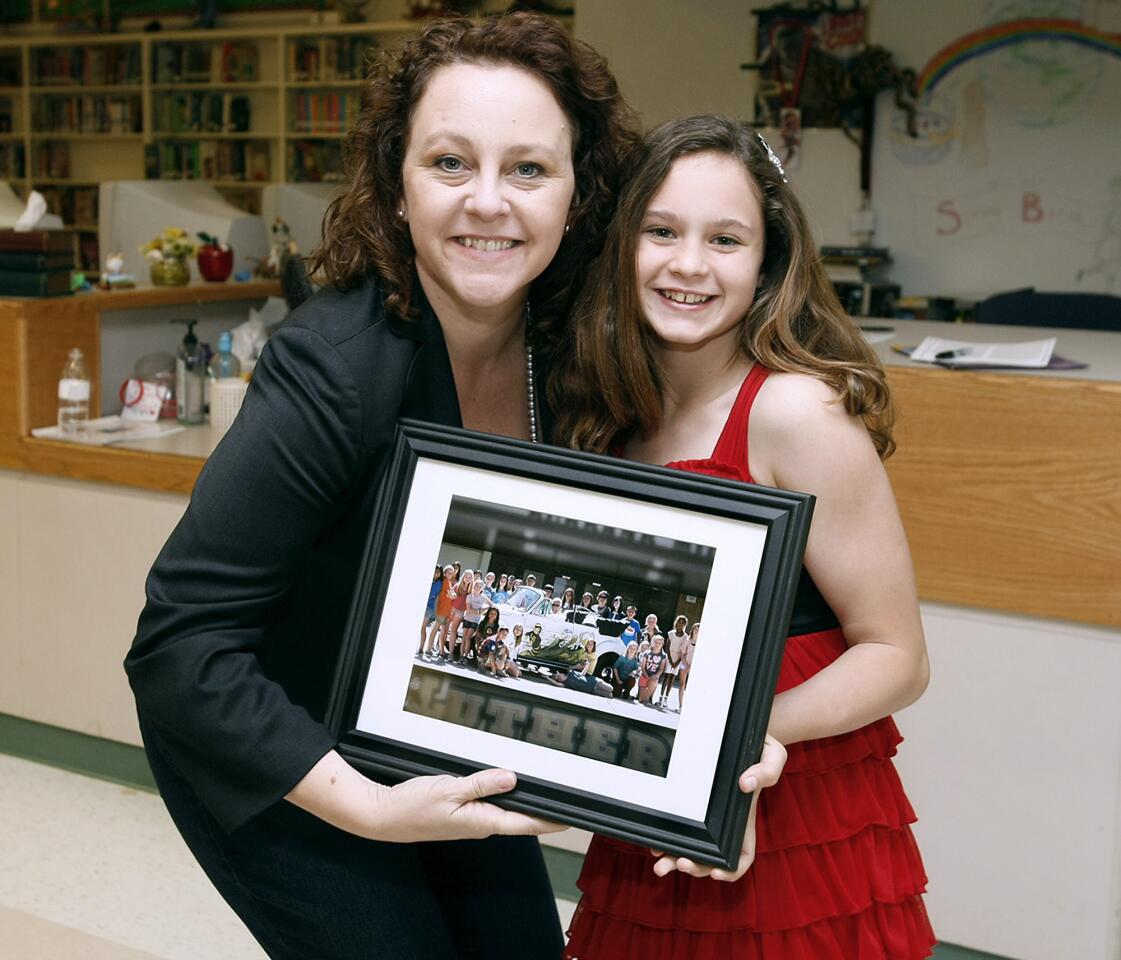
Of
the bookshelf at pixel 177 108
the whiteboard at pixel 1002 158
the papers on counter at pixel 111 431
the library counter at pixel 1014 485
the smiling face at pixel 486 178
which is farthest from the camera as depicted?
the bookshelf at pixel 177 108

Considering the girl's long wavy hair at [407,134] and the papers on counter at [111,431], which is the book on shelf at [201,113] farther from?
the girl's long wavy hair at [407,134]

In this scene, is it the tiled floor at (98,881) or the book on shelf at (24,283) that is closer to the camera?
the tiled floor at (98,881)

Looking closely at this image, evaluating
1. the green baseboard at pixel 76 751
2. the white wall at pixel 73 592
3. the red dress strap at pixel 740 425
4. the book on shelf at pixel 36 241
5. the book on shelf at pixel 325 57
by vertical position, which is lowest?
the green baseboard at pixel 76 751

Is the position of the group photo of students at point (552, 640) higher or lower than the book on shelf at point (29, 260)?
lower

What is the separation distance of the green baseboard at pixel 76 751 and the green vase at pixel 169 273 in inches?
52.0

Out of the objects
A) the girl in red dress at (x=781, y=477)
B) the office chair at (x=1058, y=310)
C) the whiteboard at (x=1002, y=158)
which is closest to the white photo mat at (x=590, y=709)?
the girl in red dress at (x=781, y=477)

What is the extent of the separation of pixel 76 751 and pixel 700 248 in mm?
2549

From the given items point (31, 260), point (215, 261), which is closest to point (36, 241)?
point (31, 260)

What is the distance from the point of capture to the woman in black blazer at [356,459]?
1.14m

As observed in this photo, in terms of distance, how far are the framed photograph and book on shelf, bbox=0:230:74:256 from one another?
2.34 metres

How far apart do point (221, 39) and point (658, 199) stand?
329 inches

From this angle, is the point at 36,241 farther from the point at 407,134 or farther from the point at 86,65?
the point at 86,65

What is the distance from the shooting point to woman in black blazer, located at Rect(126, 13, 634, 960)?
45.0 inches

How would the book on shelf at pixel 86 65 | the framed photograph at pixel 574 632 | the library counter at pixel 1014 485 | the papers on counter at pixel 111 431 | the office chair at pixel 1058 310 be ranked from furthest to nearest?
1. the book on shelf at pixel 86 65
2. the office chair at pixel 1058 310
3. the papers on counter at pixel 111 431
4. the library counter at pixel 1014 485
5. the framed photograph at pixel 574 632
